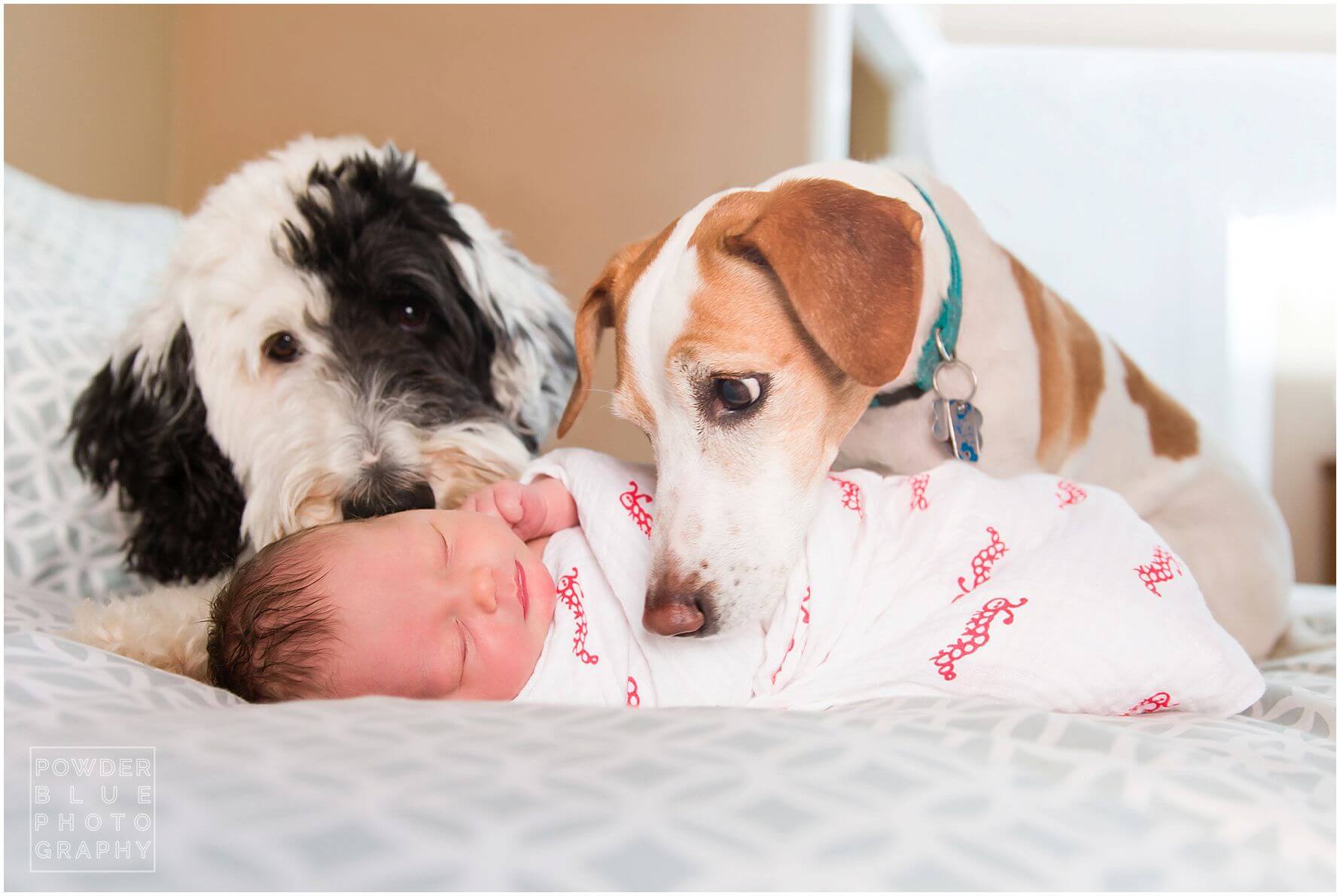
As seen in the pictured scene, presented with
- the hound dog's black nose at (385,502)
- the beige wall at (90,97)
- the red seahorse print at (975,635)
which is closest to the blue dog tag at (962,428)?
the red seahorse print at (975,635)

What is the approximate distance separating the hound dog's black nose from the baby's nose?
0.15 meters

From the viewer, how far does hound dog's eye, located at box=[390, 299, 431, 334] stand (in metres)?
1.40

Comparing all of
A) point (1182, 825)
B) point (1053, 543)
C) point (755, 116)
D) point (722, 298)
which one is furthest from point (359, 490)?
point (755, 116)

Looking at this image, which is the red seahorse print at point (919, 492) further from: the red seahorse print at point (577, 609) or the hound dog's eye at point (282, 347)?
the hound dog's eye at point (282, 347)

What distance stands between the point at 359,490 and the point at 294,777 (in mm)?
632

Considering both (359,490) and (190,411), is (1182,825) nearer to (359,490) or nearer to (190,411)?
(359,490)

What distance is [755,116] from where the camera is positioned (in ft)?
8.13

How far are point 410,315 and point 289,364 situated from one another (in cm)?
18

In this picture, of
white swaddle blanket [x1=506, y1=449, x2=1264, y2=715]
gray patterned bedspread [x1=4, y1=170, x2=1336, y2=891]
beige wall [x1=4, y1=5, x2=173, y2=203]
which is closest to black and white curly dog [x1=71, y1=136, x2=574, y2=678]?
white swaddle blanket [x1=506, y1=449, x2=1264, y2=715]

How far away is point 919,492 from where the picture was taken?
3.89 ft

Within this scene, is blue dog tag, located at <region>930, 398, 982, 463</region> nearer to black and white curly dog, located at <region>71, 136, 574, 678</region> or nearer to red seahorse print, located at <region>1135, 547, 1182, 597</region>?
red seahorse print, located at <region>1135, 547, 1182, 597</region>

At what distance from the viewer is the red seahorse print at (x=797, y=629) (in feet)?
3.42

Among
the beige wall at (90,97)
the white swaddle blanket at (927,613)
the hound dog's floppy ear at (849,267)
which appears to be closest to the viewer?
the white swaddle blanket at (927,613)

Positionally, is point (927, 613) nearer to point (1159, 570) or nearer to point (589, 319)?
point (1159, 570)
